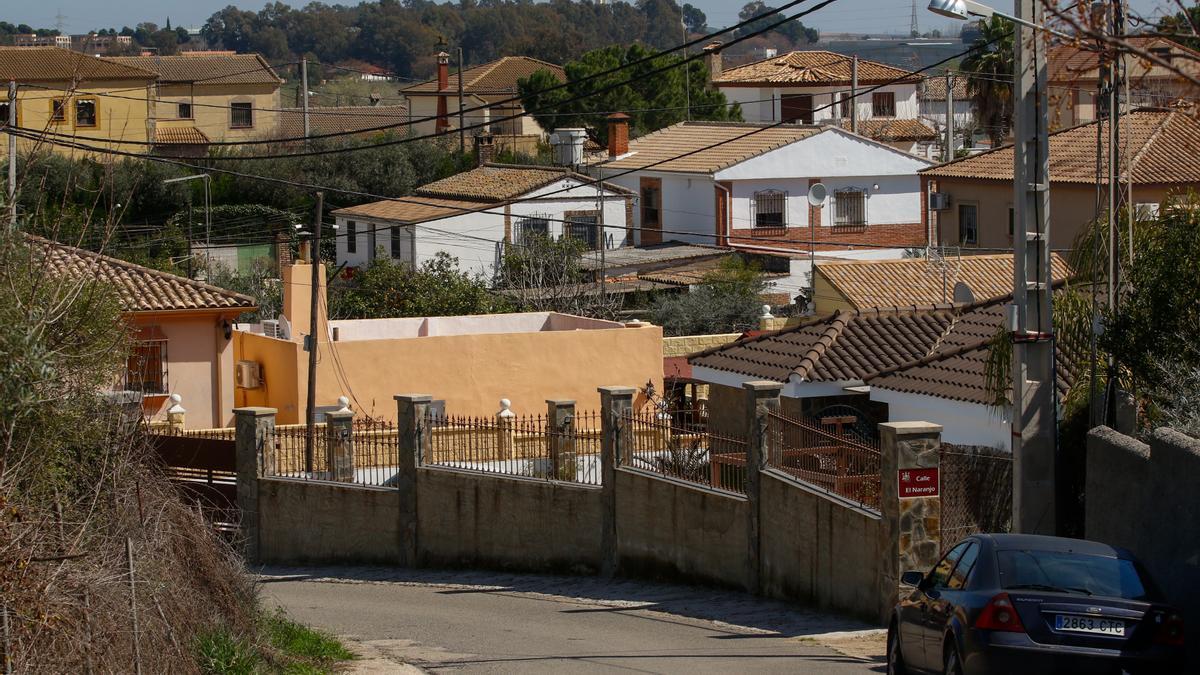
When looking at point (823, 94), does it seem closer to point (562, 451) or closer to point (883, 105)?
point (883, 105)

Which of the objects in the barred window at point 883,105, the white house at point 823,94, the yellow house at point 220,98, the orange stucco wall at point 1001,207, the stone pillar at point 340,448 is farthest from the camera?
the yellow house at point 220,98

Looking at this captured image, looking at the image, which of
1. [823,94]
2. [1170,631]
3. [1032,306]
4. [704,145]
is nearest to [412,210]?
[704,145]

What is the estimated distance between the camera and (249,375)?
36.3 metres

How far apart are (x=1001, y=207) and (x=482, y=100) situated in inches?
1790

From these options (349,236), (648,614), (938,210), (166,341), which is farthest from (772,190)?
(648,614)

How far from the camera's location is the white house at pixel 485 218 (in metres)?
54.3

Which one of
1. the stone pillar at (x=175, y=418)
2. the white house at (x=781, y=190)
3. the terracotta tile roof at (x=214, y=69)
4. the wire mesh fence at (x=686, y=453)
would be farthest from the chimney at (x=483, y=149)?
the wire mesh fence at (x=686, y=453)

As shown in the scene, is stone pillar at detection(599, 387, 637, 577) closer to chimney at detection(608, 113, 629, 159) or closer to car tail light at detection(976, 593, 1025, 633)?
car tail light at detection(976, 593, 1025, 633)

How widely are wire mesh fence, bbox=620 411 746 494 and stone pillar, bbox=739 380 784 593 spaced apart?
0.35 m

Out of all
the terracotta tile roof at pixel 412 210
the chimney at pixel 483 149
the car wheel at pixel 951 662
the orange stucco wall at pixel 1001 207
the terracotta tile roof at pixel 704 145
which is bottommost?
the car wheel at pixel 951 662

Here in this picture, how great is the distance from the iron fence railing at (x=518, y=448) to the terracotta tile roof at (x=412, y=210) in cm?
2929

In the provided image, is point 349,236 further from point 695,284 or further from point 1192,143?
point 1192,143

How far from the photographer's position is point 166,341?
34750 millimetres

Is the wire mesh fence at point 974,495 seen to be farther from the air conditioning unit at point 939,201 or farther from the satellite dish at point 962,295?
the air conditioning unit at point 939,201
